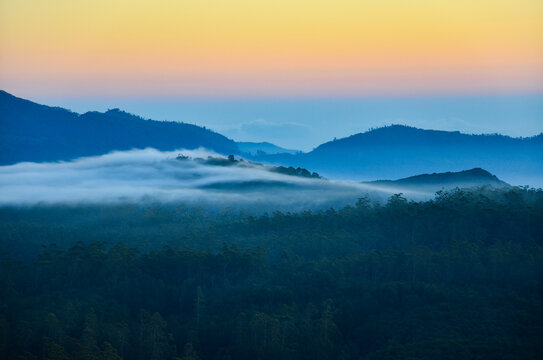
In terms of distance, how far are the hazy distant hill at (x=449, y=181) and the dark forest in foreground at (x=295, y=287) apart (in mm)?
19366

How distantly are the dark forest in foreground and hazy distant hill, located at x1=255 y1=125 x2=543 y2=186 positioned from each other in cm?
9642

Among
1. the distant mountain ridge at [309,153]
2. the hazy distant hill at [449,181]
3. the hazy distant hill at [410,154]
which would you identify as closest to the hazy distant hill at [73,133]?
the distant mountain ridge at [309,153]

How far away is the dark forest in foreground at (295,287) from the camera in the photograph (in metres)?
33.4

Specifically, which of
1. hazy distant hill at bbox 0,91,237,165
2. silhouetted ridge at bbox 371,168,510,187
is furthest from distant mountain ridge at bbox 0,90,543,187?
silhouetted ridge at bbox 371,168,510,187

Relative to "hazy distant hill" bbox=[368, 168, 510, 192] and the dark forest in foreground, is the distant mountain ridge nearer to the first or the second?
"hazy distant hill" bbox=[368, 168, 510, 192]

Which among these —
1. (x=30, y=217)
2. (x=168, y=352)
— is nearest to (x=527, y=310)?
(x=168, y=352)

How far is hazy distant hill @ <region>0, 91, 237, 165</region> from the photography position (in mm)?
137375

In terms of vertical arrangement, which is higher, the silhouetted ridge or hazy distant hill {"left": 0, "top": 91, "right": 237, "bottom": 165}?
hazy distant hill {"left": 0, "top": 91, "right": 237, "bottom": 165}

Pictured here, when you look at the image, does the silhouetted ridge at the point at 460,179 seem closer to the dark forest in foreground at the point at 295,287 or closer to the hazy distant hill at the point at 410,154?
the dark forest in foreground at the point at 295,287

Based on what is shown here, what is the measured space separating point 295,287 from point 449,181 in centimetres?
5392

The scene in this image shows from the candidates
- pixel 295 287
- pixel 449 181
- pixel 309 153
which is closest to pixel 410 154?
pixel 309 153

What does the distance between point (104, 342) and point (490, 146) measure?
145 meters

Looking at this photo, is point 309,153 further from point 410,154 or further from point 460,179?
point 460,179

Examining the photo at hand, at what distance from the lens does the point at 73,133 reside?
149625 millimetres
